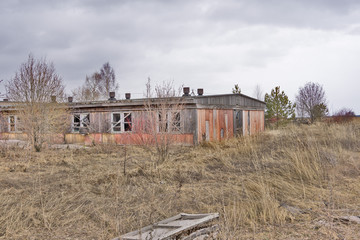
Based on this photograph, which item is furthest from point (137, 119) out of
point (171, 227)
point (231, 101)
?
point (171, 227)

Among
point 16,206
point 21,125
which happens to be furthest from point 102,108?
point 16,206

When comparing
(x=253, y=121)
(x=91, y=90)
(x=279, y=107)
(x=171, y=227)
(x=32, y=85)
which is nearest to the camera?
(x=171, y=227)

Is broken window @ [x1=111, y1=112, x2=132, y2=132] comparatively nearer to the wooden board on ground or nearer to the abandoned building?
the abandoned building

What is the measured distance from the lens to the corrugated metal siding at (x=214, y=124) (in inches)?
650

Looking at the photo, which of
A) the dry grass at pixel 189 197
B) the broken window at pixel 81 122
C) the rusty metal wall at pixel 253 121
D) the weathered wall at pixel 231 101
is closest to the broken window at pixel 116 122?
the broken window at pixel 81 122

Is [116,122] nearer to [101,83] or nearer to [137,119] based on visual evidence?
[137,119]

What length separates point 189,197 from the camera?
6.38m

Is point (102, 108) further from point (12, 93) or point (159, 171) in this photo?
point (159, 171)

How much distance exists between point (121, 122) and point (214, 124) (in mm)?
5339

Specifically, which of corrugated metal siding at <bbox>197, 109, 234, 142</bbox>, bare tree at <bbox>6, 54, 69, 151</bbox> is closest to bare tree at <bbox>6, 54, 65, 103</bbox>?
bare tree at <bbox>6, 54, 69, 151</bbox>

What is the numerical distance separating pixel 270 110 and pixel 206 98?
15385mm

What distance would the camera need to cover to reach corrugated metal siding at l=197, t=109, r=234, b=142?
54.2 ft

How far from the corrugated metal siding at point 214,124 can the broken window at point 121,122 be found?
Result: 4.22m

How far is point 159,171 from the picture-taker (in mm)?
8555
